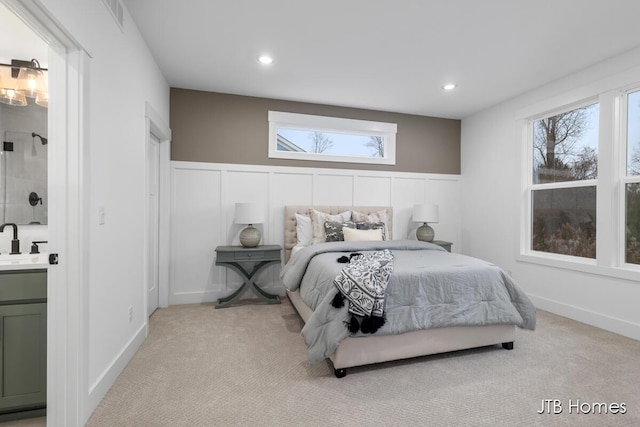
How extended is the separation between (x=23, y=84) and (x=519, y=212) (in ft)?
16.7

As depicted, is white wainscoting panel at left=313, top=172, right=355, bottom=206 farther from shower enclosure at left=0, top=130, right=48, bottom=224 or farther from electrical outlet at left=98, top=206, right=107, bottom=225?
shower enclosure at left=0, top=130, right=48, bottom=224

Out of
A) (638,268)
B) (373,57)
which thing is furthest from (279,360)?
(638,268)

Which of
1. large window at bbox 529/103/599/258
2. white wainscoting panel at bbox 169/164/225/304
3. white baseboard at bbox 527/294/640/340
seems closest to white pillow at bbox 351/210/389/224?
white wainscoting panel at bbox 169/164/225/304

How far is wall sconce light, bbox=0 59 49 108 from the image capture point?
2.10m

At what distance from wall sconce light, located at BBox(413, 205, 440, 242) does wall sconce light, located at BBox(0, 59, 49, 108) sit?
407cm

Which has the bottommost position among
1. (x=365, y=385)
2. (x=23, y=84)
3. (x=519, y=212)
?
(x=365, y=385)

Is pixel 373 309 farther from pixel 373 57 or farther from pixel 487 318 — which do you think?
pixel 373 57

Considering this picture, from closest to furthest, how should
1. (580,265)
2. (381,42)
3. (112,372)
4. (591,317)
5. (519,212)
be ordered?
(112,372) → (381,42) → (591,317) → (580,265) → (519,212)

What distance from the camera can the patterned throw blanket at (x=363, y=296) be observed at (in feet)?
6.88

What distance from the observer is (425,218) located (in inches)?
Result: 173

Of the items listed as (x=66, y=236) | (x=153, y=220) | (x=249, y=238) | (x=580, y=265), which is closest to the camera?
(x=66, y=236)

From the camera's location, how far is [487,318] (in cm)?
243

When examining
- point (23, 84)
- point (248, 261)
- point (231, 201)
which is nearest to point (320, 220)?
point (248, 261)

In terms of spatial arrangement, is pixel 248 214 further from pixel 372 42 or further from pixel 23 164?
pixel 372 42
